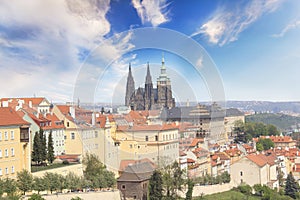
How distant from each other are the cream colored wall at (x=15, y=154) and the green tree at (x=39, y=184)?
68 cm

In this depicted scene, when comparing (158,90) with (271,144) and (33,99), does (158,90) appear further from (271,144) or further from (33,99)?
(271,144)

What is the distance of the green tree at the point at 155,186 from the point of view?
968 cm

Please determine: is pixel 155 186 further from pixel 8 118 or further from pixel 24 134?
pixel 8 118

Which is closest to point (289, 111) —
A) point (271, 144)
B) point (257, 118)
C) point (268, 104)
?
point (268, 104)

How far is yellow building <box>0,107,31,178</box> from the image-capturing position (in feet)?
31.4

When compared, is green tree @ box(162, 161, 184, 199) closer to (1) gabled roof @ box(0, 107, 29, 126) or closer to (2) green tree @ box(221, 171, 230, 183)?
(1) gabled roof @ box(0, 107, 29, 126)

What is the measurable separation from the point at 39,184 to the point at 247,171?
10.3 m

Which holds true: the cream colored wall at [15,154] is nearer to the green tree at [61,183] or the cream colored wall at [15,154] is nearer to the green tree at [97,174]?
the green tree at [61,183]

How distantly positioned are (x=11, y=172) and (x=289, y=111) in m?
A: 77.8

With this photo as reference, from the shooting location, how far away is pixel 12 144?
9844 millimetres

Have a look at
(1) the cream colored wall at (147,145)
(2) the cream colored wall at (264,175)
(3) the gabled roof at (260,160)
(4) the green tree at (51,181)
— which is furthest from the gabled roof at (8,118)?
(2) the cream colored wall at (264,175)

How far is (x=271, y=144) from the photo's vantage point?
29.7 m

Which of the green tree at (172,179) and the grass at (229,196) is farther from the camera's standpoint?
the grass at (229,196)

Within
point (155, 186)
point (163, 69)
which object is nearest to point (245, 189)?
point (155, 186)
